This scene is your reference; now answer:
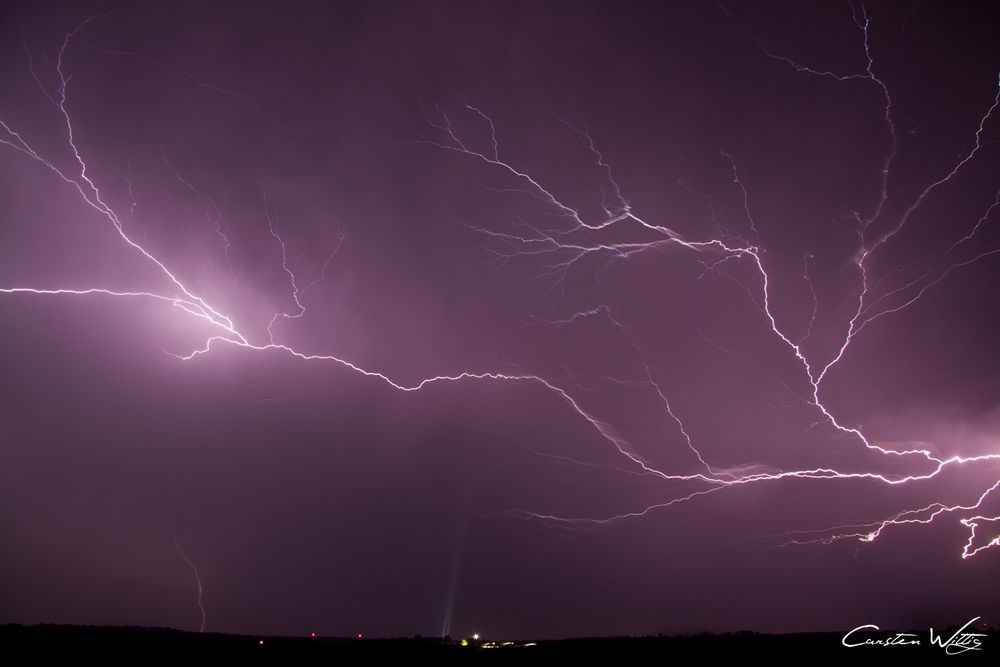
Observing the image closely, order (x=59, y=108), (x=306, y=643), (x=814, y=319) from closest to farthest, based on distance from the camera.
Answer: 1. (x=306, y=643)
2. (x=59, y=108)
3. (x=814, y=319)

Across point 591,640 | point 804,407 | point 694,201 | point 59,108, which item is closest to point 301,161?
point 59,108

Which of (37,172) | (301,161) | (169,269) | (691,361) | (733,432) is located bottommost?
(733,432)

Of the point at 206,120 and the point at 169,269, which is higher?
the point at 206,120

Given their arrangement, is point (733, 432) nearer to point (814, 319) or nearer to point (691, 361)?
point (691, 361)

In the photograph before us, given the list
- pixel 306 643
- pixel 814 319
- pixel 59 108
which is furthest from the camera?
pixel 814 319

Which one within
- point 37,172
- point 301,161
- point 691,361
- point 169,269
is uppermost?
point 301,161

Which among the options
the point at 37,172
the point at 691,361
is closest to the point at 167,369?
the point at 37,172

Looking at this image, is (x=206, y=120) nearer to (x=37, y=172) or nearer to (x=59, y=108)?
(x=59, y=108)

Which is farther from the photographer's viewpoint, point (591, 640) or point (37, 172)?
point (37, 172)

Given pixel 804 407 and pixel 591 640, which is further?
pixel 804 407
